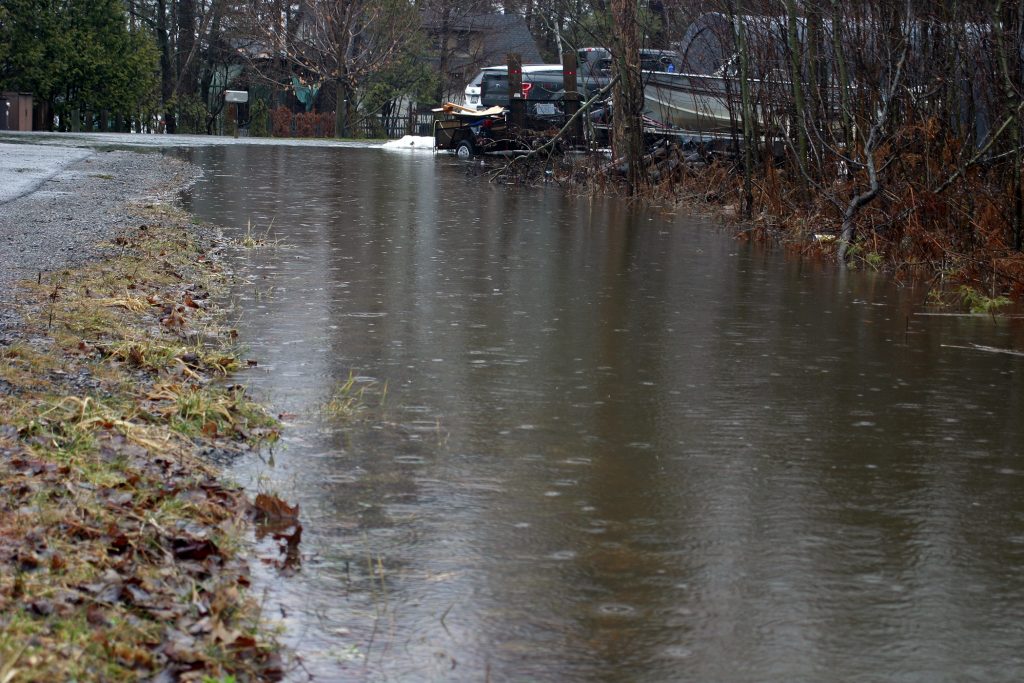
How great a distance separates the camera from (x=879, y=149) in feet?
45.4

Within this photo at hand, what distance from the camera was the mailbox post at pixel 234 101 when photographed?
50.6 metres

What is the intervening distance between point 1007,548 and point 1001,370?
11.4ft

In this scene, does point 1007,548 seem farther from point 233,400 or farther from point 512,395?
point 233,400

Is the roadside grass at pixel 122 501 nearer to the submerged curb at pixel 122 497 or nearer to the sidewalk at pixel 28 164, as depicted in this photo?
the submerged curb at pixel 122 497

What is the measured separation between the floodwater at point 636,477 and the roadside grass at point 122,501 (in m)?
0.20

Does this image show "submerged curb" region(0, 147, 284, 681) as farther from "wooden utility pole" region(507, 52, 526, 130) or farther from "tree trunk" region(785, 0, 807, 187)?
"wooden utility pole" region(507, 52, 526, 130)

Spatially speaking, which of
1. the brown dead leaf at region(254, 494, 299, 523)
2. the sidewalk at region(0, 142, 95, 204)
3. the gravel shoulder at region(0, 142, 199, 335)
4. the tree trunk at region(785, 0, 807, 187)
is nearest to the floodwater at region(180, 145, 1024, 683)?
the brown dead leaf at region(254, 494, 299, 523)

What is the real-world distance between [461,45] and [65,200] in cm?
4967

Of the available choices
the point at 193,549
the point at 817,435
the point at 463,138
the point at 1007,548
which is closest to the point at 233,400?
the point at 193,549

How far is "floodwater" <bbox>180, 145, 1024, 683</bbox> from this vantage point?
4.13m

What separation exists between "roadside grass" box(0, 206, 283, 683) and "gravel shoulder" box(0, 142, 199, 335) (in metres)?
0.85

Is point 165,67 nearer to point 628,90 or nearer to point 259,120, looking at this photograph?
point 259,120

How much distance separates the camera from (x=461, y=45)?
210 feet

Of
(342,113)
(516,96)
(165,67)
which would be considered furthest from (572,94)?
(165,67)
